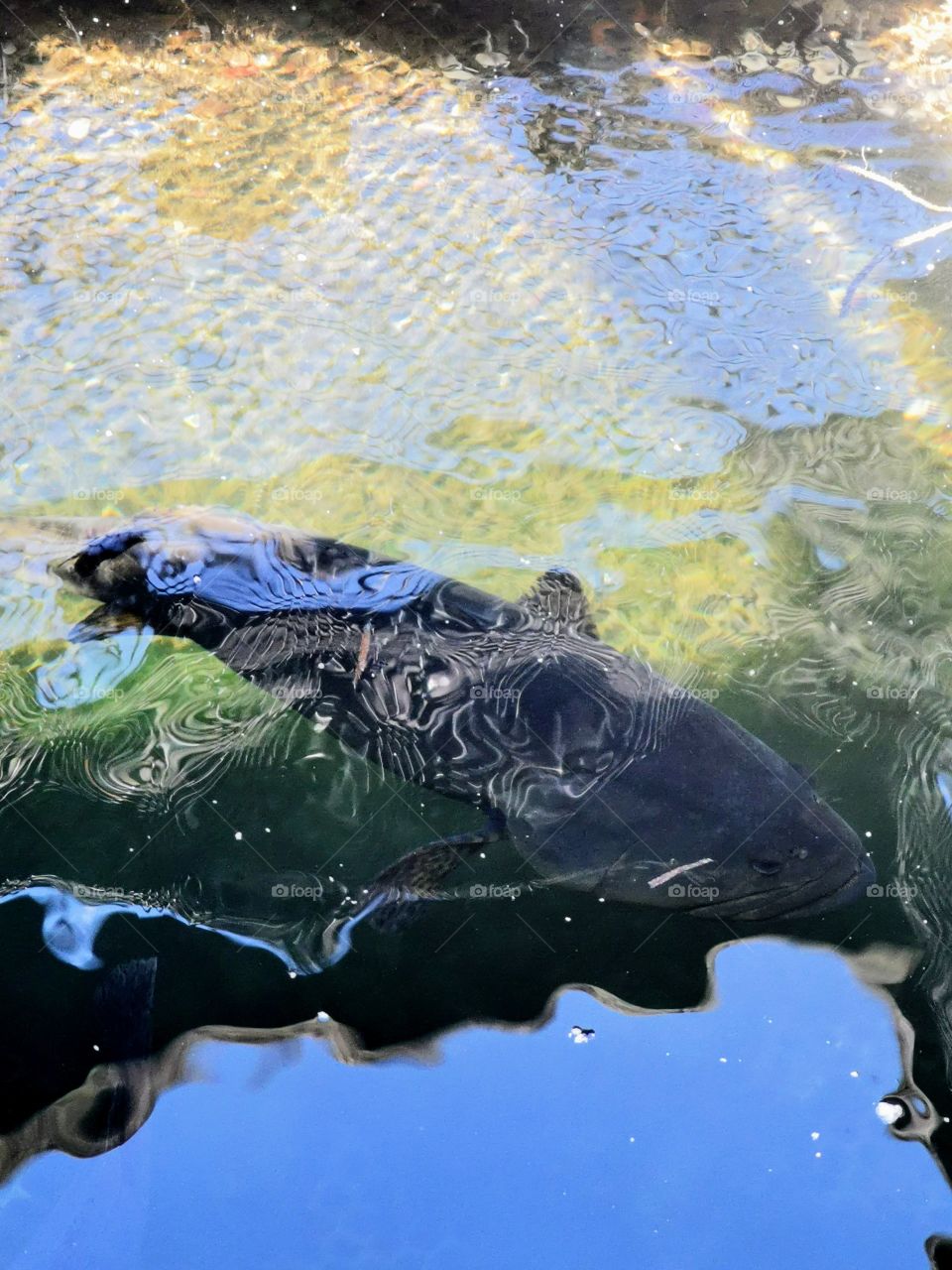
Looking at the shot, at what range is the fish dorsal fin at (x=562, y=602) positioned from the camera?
4828 mm

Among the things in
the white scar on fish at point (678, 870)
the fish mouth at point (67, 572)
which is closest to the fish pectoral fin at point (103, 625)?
the fish mouth at point (67, 572)

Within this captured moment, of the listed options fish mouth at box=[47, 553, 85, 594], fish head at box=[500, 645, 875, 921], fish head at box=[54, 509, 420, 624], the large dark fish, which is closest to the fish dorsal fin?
the large dark fish

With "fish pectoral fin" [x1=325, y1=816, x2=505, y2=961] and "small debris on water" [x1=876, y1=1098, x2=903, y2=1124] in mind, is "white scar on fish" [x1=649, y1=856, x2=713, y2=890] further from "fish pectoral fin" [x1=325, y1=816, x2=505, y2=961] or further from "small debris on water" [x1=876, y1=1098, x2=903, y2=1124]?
"small debris on water" [x1=876, y1=1098, x2=903, y2=1124]

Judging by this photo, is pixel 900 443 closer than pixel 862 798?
No

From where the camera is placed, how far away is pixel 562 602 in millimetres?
4910

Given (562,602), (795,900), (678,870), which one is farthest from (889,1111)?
(562,602)

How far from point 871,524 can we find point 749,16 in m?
3.98

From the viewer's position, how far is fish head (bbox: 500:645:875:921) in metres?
4.29

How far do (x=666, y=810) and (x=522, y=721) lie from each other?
2.32 ft

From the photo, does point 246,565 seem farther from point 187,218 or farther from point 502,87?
point 502,87

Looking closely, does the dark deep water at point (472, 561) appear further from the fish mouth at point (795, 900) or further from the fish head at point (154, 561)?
the fish head at point (154, 561)

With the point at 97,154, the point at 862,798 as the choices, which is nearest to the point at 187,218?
the point at 97,154

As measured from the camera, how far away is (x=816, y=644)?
5039 millimetres

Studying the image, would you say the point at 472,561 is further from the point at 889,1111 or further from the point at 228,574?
the point at 889,1111
